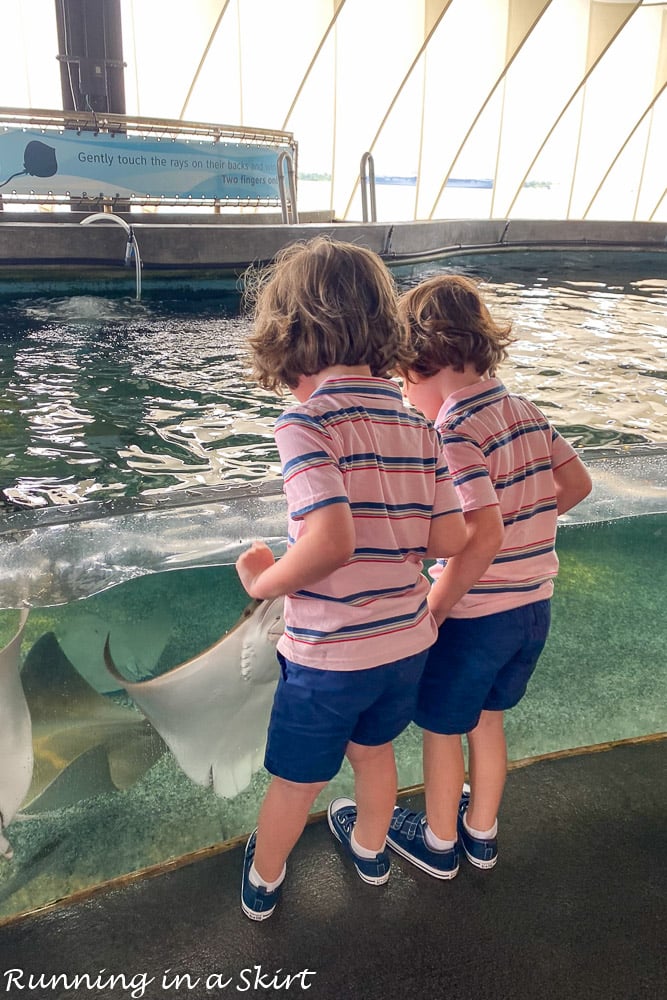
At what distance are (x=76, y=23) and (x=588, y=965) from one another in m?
14.0

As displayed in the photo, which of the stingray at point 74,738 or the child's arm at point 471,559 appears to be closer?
the child's arm at point 471,559

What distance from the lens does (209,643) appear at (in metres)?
2.06

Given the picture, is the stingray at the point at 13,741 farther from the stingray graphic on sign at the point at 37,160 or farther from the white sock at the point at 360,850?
the stingray graphic on sign at the point at 37,160

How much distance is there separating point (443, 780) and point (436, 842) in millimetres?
166

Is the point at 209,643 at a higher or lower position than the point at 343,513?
lower

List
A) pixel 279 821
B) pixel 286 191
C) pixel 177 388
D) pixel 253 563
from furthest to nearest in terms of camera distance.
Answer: pixel 286 191 → pixel 177 388 → pixel 279 821 → pixel 253 563

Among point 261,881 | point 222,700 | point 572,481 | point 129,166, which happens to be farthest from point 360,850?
→ point 129,166

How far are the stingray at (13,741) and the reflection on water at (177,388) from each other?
1137 mm

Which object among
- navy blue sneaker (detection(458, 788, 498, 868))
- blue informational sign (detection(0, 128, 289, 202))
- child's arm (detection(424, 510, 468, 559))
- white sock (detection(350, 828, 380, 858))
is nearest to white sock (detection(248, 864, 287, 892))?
white sock (detection(350, 828, 380, 858))

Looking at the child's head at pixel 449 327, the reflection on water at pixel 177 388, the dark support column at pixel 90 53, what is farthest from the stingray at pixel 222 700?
the dark support column at pixel 90 53

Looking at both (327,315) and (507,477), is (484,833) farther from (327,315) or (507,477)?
(327,315)

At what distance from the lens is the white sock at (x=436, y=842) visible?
74.2 inches

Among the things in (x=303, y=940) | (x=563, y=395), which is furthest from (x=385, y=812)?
(x=563, y=395)

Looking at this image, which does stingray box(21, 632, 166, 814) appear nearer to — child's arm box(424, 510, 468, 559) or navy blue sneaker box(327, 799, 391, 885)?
navy blue sneaker box(327, 799, 391, 885)
